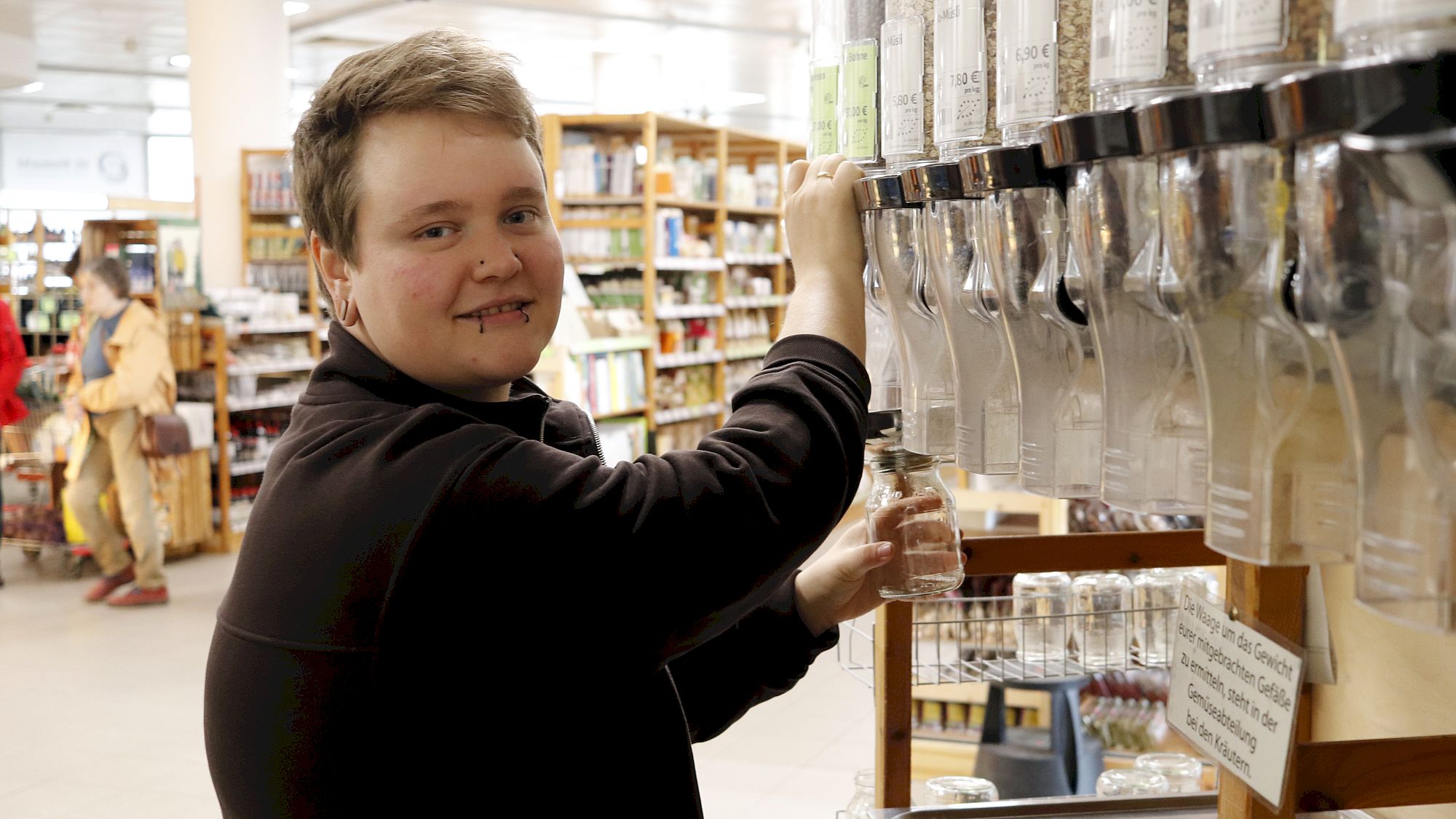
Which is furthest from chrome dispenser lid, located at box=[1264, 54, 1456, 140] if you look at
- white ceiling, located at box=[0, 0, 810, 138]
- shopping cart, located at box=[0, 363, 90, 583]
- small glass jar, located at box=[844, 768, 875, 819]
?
white ceiling, located at box=[0, 0, 810, 138]

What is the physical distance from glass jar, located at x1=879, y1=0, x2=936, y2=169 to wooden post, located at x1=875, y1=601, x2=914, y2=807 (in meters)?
0.75

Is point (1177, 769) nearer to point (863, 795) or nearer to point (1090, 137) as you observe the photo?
point (863, 795)

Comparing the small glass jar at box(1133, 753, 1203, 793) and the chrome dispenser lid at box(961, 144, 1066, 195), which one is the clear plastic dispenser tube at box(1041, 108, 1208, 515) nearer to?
the chrome dispenser lid at box(961, 144, 1066, 195)

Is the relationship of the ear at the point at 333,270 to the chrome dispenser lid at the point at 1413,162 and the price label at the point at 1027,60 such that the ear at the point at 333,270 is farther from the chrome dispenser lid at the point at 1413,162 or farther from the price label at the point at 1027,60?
the chrome dispenser lid at the point at 1413,162

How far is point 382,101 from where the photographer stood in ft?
3.84

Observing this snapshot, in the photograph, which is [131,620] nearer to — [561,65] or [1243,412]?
[1243,412]

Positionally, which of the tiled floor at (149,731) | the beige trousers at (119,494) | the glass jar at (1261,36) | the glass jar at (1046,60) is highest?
the glass jar at (1046,60)

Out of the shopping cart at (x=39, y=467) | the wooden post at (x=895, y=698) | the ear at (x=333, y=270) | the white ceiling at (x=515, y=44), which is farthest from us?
the white ceiling at (x=515, y=44)

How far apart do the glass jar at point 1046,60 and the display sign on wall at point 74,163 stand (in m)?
23.0

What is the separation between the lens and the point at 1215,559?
1.85 m

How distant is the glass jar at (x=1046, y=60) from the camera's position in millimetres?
996

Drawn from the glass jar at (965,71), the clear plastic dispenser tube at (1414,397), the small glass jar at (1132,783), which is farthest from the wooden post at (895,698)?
the clear plastic dispenser tube at (1414,397)

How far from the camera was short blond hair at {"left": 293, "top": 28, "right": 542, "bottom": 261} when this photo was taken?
1.17 m

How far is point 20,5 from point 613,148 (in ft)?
24.9
